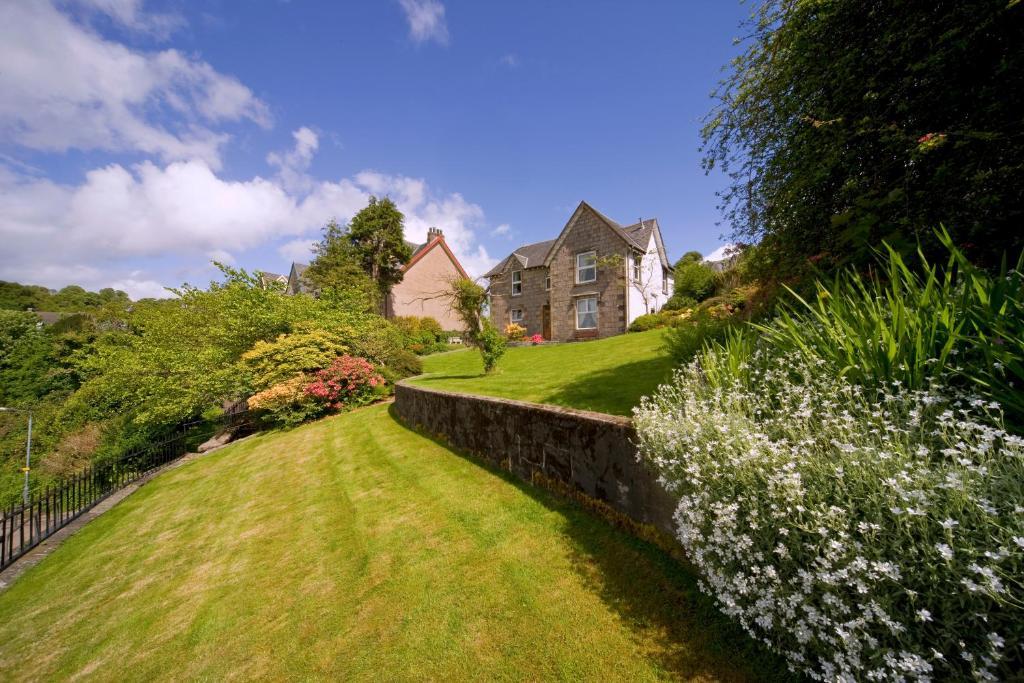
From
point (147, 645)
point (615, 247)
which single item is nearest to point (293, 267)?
point (615, 247)

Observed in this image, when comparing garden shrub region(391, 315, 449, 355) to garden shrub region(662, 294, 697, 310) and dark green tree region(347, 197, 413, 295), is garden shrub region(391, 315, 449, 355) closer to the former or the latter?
dark green tree region(347, 197, 413, 295)

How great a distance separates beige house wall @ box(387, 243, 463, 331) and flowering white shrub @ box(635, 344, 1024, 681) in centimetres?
3050

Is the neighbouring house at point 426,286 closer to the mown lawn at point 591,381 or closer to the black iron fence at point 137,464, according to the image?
the black iron fence at point 137,464

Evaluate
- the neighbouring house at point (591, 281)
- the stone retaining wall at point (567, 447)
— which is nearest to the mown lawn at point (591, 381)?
the stone retaining wall at point (567, 447)

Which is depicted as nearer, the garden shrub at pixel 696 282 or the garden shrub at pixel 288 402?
the garden shrub at pixel 288 402

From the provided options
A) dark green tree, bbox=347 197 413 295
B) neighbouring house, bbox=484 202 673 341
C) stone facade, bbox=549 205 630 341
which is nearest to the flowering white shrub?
neighbouring house, bbox=484 202 673 341

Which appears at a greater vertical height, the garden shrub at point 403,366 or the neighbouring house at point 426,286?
the neighbouring house at point 426,286

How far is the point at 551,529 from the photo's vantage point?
3918 millimetres

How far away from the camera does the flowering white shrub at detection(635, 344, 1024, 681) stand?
1445mm

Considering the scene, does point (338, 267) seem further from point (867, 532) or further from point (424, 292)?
point (867, 532)

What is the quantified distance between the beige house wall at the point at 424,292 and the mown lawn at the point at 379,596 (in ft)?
87.8

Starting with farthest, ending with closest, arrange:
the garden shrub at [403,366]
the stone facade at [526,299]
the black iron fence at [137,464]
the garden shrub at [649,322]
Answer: the stone facade at [526,299]
the garden shrub at [649,322]
the garden shrub at [403,366]
the black iron fence at [137,464]

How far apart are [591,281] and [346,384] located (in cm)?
1511

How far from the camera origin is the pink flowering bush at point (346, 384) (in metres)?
12.9
